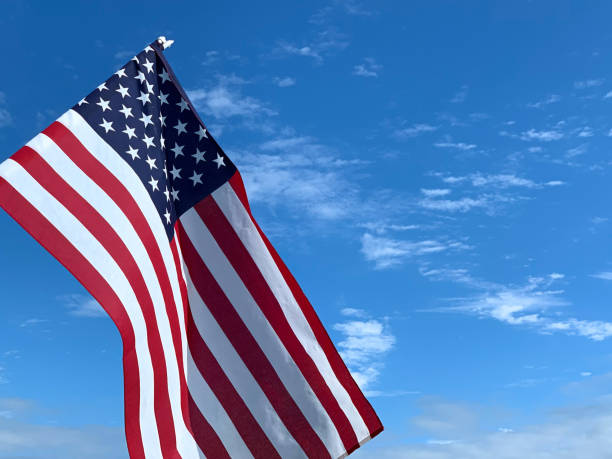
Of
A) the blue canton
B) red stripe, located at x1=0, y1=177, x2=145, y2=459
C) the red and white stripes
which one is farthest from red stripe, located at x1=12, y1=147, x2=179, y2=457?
the blue canton

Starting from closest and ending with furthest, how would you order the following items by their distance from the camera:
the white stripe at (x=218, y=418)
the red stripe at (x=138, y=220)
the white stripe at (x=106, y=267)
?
the white stripe at (x=106, y=267), the red stripe at (x=138, y=220), the white stripe at (x=218, y=418)

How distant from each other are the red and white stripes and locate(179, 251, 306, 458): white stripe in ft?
0.06

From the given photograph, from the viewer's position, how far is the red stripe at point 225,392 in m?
13.1

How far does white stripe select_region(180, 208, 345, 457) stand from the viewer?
1334 centimetres

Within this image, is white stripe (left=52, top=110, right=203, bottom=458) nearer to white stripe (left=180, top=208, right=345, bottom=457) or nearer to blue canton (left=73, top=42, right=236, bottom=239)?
blue canton (left=73, top=42, right=236, bottom=239)

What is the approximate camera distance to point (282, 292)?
1384cm

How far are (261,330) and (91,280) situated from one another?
10.8 ft

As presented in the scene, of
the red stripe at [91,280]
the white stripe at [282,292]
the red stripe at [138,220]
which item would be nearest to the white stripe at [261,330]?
the white stripe at [282,292]

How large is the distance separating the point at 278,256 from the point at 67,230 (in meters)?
3.84

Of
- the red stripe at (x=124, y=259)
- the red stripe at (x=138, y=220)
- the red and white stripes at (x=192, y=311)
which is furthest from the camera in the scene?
the red stripe at (x=138, y=220)

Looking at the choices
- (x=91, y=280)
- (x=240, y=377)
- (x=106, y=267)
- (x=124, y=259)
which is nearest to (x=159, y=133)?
(x=124, y=259)

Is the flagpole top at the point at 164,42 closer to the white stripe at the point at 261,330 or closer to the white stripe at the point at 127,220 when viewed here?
the white stripe at the point at 127,220

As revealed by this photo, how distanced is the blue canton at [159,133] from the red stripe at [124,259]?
1233 millimetres

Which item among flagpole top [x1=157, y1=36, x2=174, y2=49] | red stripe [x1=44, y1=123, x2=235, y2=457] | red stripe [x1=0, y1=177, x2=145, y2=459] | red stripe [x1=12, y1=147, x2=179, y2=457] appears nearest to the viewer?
red stripe [x1=0, y1=177, x2=145, y2=459]
